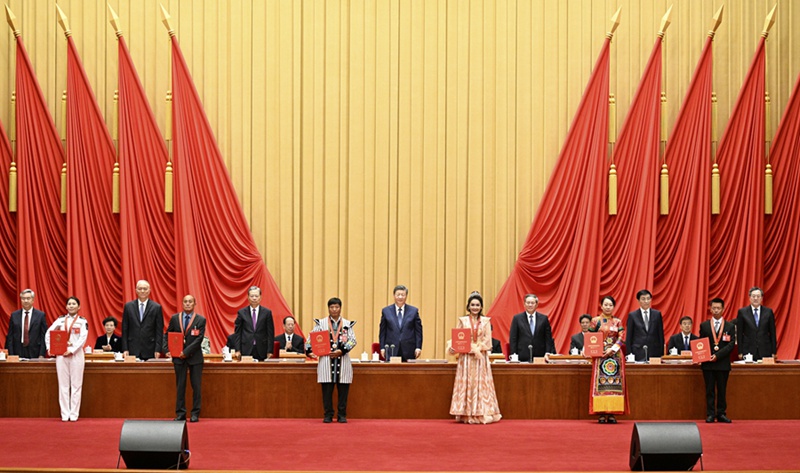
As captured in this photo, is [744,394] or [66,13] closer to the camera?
[744,394]

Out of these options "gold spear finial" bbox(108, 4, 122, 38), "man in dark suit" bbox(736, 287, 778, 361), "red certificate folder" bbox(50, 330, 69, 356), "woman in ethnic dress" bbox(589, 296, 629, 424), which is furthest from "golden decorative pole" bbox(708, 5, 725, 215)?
"red certificate folder" bbox(50, 330, 69, 356)

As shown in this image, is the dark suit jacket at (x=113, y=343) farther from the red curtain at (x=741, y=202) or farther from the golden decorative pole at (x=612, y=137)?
the red curtain at (x=741, y=202)

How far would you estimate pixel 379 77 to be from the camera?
42.9ft

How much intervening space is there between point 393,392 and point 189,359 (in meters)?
1.93

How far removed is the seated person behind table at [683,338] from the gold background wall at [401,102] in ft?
8.08

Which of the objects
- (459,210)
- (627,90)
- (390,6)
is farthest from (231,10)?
(627,90)

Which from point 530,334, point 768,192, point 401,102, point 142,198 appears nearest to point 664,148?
point 768,192

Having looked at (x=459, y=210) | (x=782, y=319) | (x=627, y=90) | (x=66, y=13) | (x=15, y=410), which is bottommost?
(x=15, y=410)

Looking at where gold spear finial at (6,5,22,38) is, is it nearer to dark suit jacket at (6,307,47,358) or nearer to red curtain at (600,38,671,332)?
dark suit jacket at (6,307,47,358)

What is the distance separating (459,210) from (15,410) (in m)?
5.71

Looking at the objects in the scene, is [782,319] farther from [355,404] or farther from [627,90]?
[355,404]

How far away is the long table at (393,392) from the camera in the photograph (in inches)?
389

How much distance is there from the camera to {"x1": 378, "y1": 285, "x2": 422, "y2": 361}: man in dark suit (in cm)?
1029

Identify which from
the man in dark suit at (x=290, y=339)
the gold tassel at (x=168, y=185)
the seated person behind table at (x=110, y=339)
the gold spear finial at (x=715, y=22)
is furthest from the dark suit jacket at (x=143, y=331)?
the gold spear finial at (x=715, y=22)
